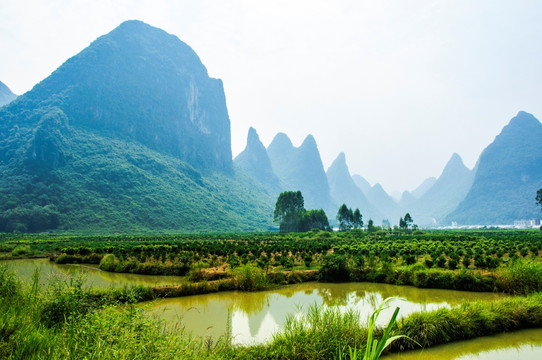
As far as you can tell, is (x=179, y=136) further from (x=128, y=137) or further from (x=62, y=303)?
(x=62, y=303)

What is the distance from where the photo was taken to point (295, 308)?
13281 millimetres

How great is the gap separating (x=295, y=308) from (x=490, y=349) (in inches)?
272

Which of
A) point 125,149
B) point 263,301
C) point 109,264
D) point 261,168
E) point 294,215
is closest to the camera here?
point 263,301

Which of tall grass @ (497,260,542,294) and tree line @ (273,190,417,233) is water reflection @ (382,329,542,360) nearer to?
tall grass @ (497,260,542,294)

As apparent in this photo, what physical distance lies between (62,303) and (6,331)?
2.87m

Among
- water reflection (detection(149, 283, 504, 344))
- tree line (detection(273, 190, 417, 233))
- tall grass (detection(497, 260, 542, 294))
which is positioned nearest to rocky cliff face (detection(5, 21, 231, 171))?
tree line (detection(273, 190, 417, 233))

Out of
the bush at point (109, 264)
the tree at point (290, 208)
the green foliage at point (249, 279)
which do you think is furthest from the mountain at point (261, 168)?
the green foliage at point (249, 279)

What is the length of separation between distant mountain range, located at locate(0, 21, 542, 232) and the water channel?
5952cm

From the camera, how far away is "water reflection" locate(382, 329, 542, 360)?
880 cm

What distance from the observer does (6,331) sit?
4891mm

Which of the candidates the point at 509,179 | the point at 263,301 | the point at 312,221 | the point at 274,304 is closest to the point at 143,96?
the point at 312,221

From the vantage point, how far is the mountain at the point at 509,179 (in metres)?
152

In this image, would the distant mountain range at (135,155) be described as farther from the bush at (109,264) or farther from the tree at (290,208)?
the bush at (109,264)

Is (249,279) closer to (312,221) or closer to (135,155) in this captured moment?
(312,221)
